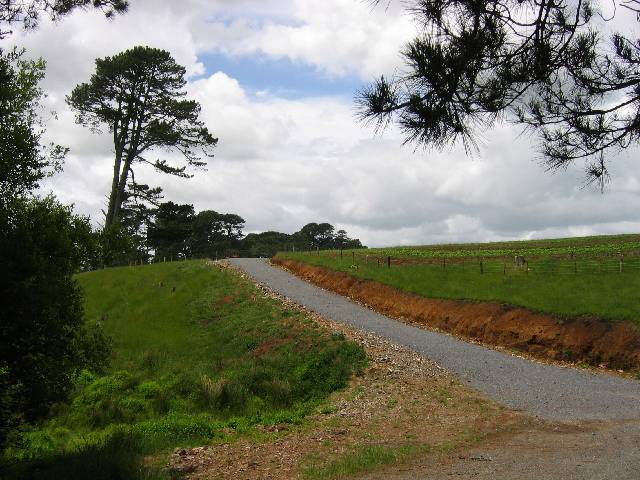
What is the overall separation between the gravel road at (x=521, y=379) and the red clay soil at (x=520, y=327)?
1.03 metres

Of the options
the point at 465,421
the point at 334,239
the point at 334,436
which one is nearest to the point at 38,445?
the point at 334,436

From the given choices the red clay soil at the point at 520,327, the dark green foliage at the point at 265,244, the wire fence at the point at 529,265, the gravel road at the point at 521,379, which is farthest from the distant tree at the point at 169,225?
the gravel road at the point at 521,379

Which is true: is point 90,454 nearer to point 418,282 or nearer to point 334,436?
point 334,436

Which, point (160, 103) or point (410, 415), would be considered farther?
point (160, 103)

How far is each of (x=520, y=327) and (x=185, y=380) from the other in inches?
438

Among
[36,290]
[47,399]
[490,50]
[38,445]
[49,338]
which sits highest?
[490,50]

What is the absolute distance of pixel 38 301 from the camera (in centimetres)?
709

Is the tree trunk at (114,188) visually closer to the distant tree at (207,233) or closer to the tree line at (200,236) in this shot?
the tree line at (200,236)

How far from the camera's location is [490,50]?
537 centimetres

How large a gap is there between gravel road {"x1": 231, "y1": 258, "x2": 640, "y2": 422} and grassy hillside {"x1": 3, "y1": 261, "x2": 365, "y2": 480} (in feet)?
8.34

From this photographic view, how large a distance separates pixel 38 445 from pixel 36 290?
527 centimetres

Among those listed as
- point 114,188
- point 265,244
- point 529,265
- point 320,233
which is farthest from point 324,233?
point 529,265

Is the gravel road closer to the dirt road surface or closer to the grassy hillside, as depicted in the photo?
the dirt road surface

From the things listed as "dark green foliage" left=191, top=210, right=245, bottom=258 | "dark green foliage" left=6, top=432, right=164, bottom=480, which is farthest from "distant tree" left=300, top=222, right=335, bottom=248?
"dark green foliage" left=6, top=432, right=164, bottom=480
